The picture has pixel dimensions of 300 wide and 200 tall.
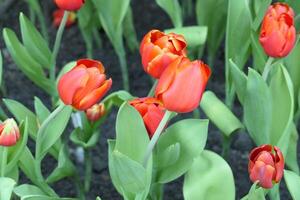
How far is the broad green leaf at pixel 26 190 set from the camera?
1188 millimetres

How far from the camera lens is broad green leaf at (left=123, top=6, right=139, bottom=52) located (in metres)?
1.88

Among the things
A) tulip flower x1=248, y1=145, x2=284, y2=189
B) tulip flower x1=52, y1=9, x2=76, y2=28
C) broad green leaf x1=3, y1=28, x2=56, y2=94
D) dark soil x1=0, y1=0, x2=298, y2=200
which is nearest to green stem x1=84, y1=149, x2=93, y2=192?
dark soil x1=0, y1=0, x2=298, y2=200

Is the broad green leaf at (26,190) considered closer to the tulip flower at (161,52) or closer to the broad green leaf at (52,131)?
the broad green leaf at (52,131)

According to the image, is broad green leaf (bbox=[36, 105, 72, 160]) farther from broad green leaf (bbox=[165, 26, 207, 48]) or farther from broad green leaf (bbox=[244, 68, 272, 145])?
broad green leaf (bbox=[165, 26, 207, 48])

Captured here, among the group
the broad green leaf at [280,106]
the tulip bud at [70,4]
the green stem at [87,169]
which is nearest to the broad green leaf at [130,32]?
the green stem at [87,169]

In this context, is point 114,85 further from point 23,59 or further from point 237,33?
point 237,33

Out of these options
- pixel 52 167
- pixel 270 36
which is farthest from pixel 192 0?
pixel 270 36

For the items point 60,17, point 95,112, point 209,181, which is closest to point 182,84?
point 209,181

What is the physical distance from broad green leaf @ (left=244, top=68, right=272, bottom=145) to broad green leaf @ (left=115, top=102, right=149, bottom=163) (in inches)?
8.4

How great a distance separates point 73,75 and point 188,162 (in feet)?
0.69

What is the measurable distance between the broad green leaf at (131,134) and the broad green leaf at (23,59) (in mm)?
448

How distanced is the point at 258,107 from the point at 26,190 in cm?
37

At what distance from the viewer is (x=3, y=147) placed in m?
1.18

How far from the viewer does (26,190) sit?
47.4 inches
